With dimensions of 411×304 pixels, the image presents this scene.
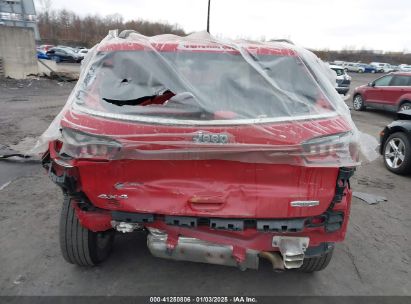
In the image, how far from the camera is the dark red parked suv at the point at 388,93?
41.3 ft

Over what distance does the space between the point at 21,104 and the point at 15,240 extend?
9806mm

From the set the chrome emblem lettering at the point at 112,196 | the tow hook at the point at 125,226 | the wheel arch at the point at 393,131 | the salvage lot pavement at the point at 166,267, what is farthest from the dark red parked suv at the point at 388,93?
the chrome emblem lettering at the point at 112,196

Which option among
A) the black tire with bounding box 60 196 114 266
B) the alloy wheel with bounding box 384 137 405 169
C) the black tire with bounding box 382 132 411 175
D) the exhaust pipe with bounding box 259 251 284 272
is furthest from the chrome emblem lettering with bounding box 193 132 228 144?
the alloy wheel with bounding box 384 137 405 169

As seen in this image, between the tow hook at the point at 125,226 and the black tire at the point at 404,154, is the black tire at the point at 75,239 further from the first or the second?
the black tire at the point at 404,154

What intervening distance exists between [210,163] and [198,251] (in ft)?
2.00

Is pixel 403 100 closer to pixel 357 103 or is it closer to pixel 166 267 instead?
pixel 357 103

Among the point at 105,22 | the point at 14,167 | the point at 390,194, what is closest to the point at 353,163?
the point at 390,194

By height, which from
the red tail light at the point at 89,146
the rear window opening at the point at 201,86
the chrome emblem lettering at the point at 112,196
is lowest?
the chrome emblem lettering at the point at 112,196

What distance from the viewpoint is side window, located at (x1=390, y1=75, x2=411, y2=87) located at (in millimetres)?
12726

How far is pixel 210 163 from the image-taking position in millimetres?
2295

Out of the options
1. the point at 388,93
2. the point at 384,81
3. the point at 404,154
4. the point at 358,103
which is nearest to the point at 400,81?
the point at 388,93

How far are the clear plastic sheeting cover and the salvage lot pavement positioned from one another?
1.10 meters

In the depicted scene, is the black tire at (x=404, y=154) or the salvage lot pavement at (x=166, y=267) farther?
the black tire at (x=404, y=154)

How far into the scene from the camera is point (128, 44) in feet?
9.39
